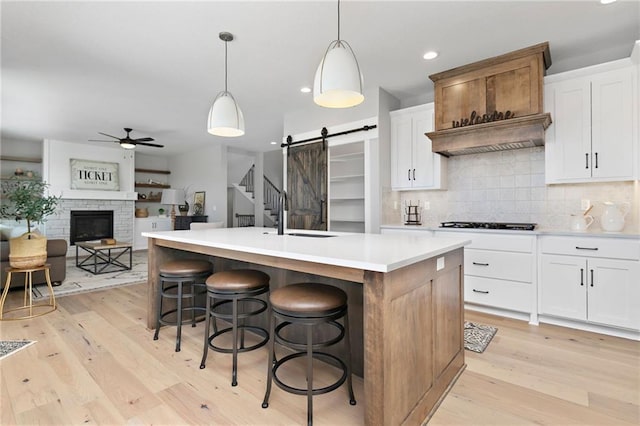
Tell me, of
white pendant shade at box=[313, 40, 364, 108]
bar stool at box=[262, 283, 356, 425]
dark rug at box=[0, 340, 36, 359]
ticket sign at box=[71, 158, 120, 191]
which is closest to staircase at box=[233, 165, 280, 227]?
ticket sign at box=[71, 158, 120, 191]

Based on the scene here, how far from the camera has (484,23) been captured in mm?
2748

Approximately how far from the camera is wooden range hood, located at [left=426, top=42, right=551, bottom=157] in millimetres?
3070

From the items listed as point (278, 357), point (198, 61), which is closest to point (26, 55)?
point (198, 61)

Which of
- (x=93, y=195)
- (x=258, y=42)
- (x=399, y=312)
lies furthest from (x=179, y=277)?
(x=93, y=195)

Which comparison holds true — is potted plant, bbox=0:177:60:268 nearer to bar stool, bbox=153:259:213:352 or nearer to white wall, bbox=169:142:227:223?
bar stool, bbox=153:259:213:352

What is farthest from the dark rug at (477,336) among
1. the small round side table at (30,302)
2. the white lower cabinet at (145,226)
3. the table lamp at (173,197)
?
the white lower cabinet at (145,226)

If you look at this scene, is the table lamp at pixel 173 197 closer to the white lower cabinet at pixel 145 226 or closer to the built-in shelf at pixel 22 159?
the white lower cabinet at pixel 145 226

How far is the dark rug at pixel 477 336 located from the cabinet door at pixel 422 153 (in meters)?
1.77

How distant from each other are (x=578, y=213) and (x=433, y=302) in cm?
262

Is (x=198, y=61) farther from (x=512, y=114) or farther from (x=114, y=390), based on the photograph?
(x=512, y=114)

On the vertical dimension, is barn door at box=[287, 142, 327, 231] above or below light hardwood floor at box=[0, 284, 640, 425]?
above

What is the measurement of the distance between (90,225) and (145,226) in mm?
1270

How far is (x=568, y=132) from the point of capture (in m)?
Answer: 3.12

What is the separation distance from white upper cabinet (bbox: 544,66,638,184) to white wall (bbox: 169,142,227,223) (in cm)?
663
